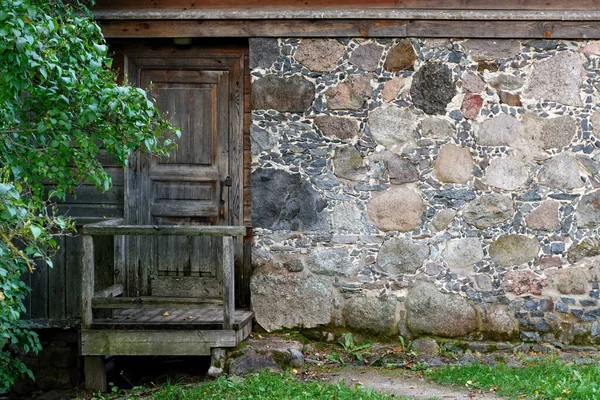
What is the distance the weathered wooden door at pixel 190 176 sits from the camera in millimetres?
6855

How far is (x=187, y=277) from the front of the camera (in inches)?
272

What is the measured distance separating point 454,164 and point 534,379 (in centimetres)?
187

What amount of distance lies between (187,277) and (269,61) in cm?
205

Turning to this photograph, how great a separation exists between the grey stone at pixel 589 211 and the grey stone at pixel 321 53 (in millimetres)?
2391

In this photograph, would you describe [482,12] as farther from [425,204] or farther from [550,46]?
[425,204]

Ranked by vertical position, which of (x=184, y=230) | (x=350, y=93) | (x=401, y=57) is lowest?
(x=184, y=230)

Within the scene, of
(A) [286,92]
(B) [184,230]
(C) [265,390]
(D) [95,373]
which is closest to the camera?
(C) [265,390]

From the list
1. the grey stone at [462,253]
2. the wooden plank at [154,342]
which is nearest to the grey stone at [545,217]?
the grey stone at [462,253]

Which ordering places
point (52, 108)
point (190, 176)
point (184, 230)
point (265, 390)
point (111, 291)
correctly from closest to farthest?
point (52, 108), point (265, 390), point (184, 230), point (111, 291), point (190, 176)

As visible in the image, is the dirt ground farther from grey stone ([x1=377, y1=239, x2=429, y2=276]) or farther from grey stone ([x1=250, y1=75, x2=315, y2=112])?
grey stone ([x1=250, y1=75, x2=315, y2=112])

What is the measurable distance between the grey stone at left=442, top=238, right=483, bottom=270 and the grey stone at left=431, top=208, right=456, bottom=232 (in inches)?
5.8

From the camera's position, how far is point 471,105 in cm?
645

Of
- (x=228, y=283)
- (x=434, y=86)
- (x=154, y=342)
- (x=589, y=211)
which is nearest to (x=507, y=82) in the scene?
(x=434, y=86)

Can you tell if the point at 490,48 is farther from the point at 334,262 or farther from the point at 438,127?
the point at 334,262
